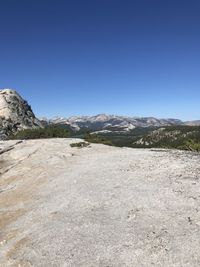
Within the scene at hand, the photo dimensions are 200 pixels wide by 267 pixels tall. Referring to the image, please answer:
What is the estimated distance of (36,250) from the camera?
56.6 feet

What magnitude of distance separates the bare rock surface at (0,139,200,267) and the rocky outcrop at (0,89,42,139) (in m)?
49.9

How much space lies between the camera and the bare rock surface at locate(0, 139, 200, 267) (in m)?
15.9

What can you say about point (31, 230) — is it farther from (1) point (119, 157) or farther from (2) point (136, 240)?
(1) point (119, 157)

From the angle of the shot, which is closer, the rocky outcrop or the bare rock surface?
the bare rock surface

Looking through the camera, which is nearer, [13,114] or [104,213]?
[104,213]

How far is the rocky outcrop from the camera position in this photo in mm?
85312

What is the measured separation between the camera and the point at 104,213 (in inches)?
824

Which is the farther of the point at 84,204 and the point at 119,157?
the point at 119,157

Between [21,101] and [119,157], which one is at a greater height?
[21,101]

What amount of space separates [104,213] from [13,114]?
72.4 metres

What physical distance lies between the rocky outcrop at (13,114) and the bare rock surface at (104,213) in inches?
1964

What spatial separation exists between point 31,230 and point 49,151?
83.5 ft

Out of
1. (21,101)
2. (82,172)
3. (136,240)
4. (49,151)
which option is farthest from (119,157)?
(21,101)

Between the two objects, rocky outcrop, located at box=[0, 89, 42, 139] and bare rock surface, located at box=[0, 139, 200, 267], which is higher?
rocky outcrop, located at box=[0, 89, 42, 139]
